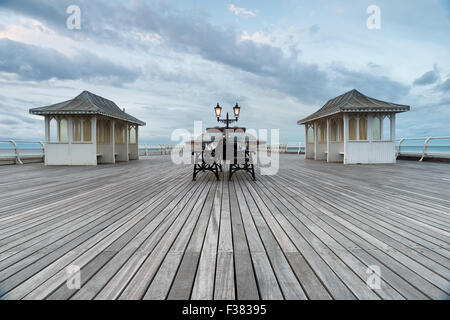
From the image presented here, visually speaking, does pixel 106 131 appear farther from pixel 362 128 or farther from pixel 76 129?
pixel 362 128

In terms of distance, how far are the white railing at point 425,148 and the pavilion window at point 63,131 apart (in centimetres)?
1676

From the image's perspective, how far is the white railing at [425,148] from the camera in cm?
900

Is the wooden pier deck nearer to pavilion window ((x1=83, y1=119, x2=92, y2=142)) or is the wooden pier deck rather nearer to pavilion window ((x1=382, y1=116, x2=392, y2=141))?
pavilion window ((x1=382, y1=116, x2=392, y2=141))

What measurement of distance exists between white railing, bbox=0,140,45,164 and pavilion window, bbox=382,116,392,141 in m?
17.2

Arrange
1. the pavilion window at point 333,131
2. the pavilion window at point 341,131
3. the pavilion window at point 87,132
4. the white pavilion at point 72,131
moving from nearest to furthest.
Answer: the white pavilion at point 72,131 < the pavilion window at point 87,132 < the pavilion window at point 341,131 < the pavilion window at point 333,131

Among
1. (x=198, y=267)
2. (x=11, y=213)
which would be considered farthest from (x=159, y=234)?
(x=11, y=213)

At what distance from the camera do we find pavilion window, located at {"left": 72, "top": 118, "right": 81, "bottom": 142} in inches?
380

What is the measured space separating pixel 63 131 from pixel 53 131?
0.40m

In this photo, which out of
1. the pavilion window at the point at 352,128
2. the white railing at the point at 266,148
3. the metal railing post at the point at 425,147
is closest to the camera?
the metal railing post at the point at 425,147

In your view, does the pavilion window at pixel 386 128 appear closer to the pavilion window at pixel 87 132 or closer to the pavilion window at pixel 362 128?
the pavilion window at pixel 362 128

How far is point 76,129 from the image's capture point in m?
9.87

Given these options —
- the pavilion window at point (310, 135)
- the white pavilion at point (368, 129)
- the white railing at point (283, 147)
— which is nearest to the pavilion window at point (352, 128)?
the white pavilion at point (368, 129)
